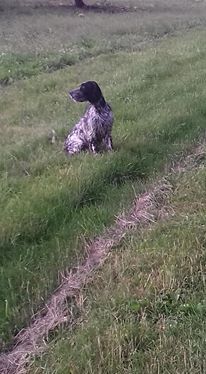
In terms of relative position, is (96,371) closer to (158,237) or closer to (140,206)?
(158,237)

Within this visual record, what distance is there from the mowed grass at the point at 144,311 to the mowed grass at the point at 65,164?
606mm

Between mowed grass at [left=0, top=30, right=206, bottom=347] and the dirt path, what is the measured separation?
0.13 meters

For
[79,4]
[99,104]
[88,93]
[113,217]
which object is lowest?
[79,4]

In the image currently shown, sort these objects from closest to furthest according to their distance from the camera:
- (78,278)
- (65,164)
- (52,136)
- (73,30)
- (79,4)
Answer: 1. (78,278)
2. (65,164)
3. (52,136)
4. (73,30)
5. (79,4)

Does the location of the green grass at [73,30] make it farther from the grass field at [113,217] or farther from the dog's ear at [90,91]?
the dog's ear at [90,91]

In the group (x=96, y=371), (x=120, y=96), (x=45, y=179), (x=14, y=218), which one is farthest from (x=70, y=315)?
(x=120, y=96)

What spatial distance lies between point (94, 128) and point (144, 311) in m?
4.48

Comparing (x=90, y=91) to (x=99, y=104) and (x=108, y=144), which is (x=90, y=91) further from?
(x=108, y=144)

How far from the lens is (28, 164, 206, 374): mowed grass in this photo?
4266 millimetres

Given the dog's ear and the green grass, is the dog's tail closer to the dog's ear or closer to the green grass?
the dog's ear

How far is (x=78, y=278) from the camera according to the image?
5688mm

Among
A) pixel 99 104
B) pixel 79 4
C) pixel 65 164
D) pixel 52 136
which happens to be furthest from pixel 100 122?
pixel 79 4

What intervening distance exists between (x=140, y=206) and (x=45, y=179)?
1.30 meters

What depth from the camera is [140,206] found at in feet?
23.5
